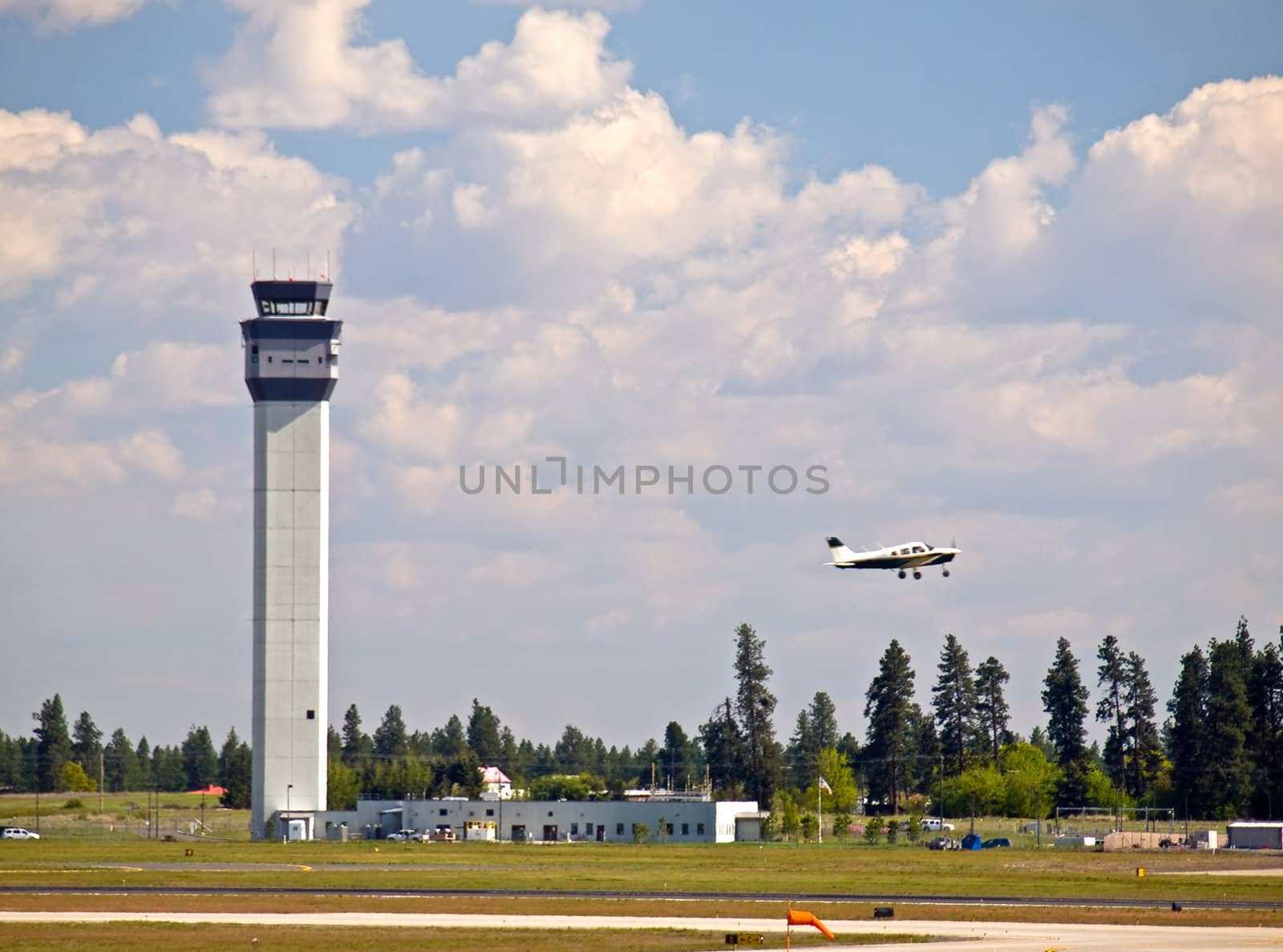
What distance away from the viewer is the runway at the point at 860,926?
196 feet

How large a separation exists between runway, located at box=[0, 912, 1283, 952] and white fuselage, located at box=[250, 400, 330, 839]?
82988mm

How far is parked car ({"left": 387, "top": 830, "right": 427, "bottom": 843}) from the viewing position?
155 meters

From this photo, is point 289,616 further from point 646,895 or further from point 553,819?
point 646,895

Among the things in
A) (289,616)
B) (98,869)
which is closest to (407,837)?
(289,616)

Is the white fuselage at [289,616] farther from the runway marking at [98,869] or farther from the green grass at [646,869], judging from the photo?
the runway marking at [98,869]

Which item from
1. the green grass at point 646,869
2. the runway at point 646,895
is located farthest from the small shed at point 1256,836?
the runway at point 646,895

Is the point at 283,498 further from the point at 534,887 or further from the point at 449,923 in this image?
the point at 449,923

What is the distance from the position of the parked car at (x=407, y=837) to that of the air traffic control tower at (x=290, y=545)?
23.4 feet

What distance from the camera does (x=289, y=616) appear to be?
156375mm

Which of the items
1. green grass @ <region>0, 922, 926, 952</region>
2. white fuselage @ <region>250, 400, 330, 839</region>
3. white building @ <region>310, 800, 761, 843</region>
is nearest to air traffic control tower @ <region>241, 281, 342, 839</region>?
white fuselage @ <region>250, 400, 330, 839</region>

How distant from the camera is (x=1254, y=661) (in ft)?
602

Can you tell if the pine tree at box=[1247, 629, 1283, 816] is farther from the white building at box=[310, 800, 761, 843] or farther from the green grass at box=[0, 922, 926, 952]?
the green grass at box=[0, 922, 926, 952]

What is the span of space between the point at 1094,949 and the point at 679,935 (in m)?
15.3

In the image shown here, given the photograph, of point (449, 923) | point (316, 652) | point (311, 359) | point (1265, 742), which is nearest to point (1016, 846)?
point (1265, 742)
